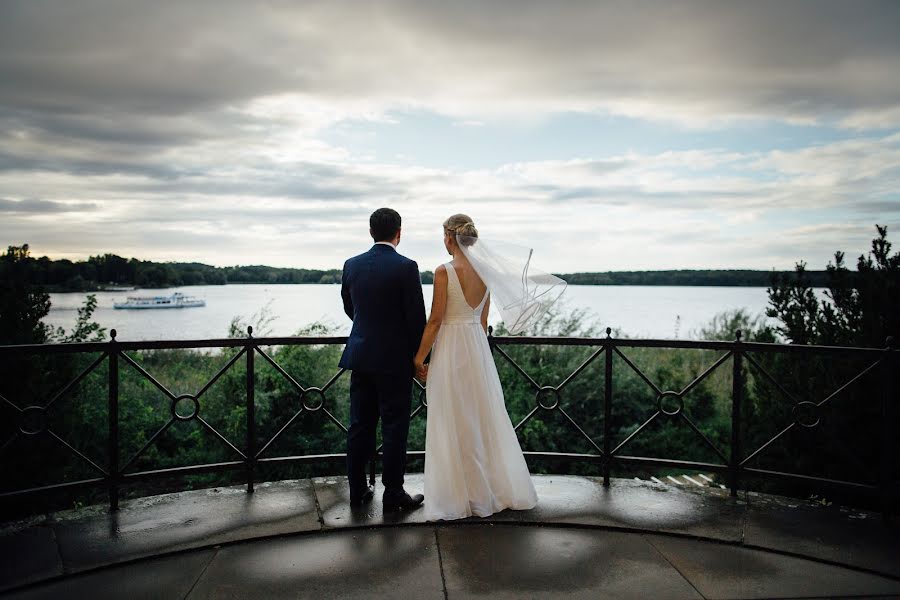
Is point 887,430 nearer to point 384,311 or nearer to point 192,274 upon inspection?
point 384,311

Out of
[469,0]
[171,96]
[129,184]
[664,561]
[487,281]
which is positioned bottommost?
[664,561]

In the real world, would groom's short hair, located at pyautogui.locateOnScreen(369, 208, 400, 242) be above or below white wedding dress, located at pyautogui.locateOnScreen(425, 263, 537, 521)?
above

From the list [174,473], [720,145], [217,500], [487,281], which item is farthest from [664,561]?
[720,145]

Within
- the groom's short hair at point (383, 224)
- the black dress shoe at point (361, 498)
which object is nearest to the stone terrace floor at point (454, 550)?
the black dress shoe at point (361, 498)

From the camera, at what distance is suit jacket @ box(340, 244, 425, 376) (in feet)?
13.6

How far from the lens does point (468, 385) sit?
4352 millimetres

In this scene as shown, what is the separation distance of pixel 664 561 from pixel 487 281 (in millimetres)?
2115

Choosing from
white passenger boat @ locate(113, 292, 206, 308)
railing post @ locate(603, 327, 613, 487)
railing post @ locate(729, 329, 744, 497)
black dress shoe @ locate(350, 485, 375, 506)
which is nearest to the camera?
black dress shoe @ locate(350, 485, 375, 506)

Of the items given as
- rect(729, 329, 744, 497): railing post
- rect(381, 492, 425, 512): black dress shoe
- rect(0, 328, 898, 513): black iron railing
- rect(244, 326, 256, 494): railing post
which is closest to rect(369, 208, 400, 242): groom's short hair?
rect(0, 328, 898, 513): black iron railing

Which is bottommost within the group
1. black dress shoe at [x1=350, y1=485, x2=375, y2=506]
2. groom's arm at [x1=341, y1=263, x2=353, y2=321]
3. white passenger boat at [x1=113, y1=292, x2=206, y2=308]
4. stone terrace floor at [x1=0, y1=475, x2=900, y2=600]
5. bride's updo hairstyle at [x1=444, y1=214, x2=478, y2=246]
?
stone terrace floor at [x1=0, y1=475, x2=900, y2=600]

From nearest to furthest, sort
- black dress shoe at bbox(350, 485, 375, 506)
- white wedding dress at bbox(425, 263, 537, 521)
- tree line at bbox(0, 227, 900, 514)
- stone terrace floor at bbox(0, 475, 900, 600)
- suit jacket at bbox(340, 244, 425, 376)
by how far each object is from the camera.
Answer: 1. stone terrace floor at bbox(0, 475, 900, 600)
2. suit jacket at bbox(340, 244, 425, 376)
3. white wedding dress at bbox(425, 263, 537, 521)
4. black dress shoe at bbox(350, 485, 375, 506)
5. tree line at bbox(0, 227, 900, 514)

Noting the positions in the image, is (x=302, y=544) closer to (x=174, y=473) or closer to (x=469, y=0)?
(x=174, y=473)

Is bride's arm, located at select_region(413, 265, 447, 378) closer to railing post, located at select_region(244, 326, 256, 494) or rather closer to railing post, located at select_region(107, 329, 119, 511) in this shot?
railing post, located at select_region(244, 326, 256, 494)

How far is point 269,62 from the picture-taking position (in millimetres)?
7086
